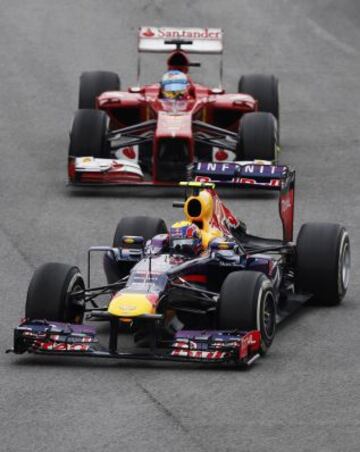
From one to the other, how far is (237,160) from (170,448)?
41.5ft

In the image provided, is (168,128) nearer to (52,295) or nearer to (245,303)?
(52,295)

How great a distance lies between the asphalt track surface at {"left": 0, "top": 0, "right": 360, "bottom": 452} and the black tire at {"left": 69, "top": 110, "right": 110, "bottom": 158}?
0.60 m

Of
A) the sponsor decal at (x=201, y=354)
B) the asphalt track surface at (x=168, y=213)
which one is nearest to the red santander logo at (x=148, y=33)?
the asphalt track surface at (x=168, y=213)

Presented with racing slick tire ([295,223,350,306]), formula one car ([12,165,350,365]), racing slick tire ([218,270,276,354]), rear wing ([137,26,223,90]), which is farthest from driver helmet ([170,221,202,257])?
rear wing ([137,26,223,90])

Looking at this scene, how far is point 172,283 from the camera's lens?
16.4 metres

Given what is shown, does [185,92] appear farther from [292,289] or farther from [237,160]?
[292,289]

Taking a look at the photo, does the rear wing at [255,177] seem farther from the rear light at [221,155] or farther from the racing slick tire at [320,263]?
the rear light at [221,155]

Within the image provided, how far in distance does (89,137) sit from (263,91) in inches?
160

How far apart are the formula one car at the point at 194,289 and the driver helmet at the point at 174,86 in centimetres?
731

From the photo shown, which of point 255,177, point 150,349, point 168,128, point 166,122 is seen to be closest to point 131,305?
point 150,349

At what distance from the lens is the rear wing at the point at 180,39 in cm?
2767

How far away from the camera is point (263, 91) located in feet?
92.7

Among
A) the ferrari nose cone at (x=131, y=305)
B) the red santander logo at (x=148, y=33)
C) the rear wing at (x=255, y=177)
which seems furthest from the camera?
the red santander logo at (x=148, y=33)

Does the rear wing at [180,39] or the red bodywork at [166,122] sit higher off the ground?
the rear wing at [180,39]
